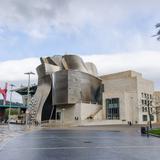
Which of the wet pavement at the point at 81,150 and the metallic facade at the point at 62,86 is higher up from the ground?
the metallic facade at the point at 62,86

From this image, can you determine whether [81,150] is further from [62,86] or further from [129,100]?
[129,100]

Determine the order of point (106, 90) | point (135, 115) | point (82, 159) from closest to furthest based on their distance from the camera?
point (82, 159), point (135, 115), point (106, 90)

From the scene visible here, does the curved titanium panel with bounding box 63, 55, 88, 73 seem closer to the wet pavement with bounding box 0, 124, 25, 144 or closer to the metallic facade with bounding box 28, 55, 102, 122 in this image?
the metallic facade with bounding box 28, 55, 102, 122

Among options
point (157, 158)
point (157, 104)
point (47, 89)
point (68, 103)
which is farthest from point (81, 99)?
point (157, 158)

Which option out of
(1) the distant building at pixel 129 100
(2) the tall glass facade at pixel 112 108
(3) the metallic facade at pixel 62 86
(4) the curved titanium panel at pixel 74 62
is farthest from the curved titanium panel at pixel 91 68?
(2) the tall glass facade at pixel 112 108

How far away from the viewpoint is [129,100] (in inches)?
3524

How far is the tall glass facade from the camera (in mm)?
88812

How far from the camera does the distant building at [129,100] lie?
285 feet

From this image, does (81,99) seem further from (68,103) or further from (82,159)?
(82,159)

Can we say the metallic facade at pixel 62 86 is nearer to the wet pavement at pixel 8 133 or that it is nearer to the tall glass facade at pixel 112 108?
the tall glass facade at pixel 112 108

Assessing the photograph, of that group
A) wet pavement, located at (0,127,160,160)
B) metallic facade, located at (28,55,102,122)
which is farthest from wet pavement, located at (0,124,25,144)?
metallic facade, located at (28,55,102,122)

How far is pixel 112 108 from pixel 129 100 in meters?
6.50

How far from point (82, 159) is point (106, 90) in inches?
3587

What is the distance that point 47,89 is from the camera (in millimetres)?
96188
